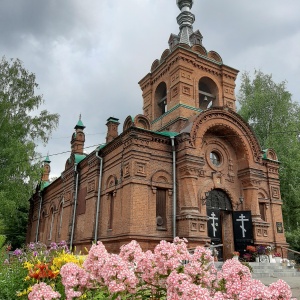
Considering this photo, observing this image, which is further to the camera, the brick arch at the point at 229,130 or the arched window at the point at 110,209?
the brick arch at the point at 229,130

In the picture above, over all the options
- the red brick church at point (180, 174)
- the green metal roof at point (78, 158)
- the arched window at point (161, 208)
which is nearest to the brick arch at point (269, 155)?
the red brick church at point (180, 174)

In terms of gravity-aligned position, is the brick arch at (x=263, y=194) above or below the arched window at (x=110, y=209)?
above

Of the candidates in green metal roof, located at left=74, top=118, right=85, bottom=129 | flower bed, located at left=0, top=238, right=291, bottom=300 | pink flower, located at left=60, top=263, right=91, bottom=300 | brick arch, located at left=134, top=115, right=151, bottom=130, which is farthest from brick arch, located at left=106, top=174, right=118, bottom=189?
pink flower, located at left=60, top=263, right=91, bottom=300

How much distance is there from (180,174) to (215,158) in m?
2.61

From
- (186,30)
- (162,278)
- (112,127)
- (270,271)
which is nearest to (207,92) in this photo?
(186,30)

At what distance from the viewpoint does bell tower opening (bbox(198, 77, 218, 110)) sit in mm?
17188

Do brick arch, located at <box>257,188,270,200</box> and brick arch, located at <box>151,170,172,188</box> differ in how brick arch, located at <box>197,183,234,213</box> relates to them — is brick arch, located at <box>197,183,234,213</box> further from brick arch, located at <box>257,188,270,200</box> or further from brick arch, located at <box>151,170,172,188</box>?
brick arch, located at <box>257,188,270,200</box>

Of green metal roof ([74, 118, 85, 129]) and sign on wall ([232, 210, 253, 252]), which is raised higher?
green metal roof ([74, 118, 85, 129])

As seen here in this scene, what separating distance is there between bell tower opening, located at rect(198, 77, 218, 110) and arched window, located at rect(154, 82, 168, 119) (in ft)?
6.50

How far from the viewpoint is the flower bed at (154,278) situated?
2609 mm

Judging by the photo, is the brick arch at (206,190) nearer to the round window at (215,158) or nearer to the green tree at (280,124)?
the round window at (215,158)

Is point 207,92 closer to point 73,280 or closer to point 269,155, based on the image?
point 269,155

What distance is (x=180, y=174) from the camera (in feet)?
41.9

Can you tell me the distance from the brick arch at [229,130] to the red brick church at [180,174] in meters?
0.04
